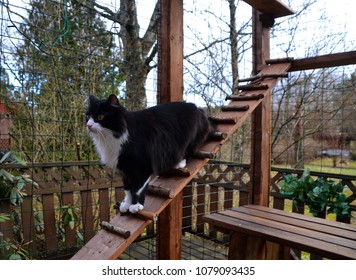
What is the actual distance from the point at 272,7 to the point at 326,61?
0.56 meters

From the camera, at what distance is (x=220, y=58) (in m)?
2.96

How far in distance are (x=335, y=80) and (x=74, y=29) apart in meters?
2.67

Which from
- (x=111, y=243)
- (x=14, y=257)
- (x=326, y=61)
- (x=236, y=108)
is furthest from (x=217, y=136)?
(x=14, y=257)

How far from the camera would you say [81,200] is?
2510mm

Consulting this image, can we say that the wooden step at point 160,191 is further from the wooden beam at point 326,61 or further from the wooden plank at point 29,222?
the wooden beam at point 326,61

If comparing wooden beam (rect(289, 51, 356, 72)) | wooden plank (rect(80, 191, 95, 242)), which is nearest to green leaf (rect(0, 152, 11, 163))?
wooden plank (rect(80, 191, 95, 242))

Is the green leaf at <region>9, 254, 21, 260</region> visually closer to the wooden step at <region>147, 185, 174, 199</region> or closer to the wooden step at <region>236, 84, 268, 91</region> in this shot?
the wooden step at <region>147, 185, 174, 199</region>

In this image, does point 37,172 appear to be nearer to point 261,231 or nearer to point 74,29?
point 74,29

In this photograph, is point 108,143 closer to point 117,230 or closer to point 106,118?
point 106,118

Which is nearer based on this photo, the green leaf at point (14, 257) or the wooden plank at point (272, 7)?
the green leaf at point (14, 257)

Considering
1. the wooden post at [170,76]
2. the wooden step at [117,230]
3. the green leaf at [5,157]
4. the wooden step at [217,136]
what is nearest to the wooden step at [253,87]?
the wooden step at [217,136]

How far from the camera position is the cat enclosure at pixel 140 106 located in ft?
7.23

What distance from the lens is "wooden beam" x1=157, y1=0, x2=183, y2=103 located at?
1561 millimetres

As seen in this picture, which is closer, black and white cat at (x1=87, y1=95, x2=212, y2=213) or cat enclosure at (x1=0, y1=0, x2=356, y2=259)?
black and white cat at (x1=87, y1=95, x2=212, y2=213)
